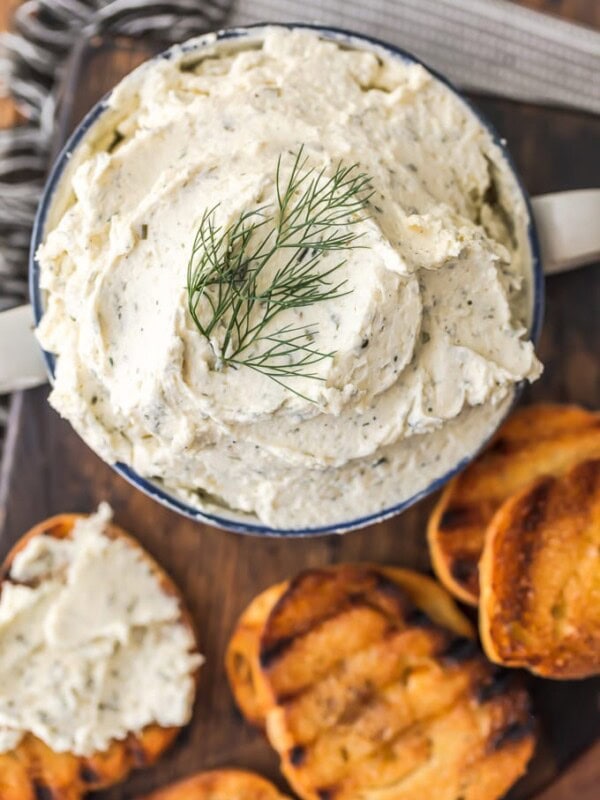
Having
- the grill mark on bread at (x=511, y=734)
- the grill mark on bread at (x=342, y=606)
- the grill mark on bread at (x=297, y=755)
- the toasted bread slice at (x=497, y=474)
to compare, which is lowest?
the grill mark on bread at (x=511, y=734)

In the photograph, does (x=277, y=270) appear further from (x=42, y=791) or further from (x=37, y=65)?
(x=42, y=791)

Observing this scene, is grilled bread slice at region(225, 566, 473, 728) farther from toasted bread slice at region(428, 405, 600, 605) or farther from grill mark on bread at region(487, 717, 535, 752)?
→ grill mark on bread at region(487, 717, 535, 752)

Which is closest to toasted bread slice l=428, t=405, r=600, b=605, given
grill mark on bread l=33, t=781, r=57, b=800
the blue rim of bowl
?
the blue rim of bowl

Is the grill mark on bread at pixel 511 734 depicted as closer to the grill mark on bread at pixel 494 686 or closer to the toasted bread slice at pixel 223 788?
the grill mark on bread at pixel 494 686

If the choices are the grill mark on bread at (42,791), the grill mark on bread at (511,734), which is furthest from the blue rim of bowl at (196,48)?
the grill mark on bread at (42,791)

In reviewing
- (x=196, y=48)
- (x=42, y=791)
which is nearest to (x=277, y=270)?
(x=196, y=48)
